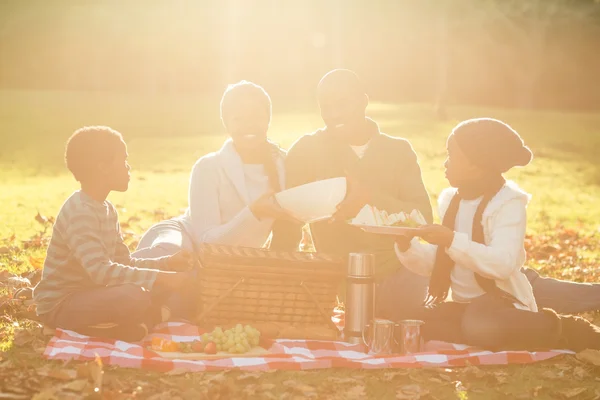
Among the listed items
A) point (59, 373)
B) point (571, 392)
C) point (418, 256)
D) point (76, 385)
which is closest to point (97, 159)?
point (59, 373)

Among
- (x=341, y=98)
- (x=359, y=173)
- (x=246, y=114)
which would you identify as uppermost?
(x=341, y=98)

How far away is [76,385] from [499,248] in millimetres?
2806

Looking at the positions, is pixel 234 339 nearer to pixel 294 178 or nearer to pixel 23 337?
pixel 23 337

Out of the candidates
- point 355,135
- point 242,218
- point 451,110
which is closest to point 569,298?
point 355,135

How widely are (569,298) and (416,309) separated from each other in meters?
1.35

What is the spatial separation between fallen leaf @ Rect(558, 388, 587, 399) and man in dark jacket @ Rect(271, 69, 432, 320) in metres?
1.47

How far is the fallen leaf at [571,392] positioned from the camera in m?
4.69

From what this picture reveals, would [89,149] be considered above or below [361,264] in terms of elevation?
above

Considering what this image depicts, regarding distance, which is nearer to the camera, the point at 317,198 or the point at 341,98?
the point at 317,198

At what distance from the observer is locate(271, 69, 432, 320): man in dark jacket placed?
20.2 feet

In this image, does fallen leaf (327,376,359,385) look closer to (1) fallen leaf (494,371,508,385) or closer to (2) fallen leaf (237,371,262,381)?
(2) fallen leaf (237,371,262,381)

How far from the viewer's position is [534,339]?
539cm

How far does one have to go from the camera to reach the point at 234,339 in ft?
17.3

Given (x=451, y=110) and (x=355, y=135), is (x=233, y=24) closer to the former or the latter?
(x=451, y=110)
